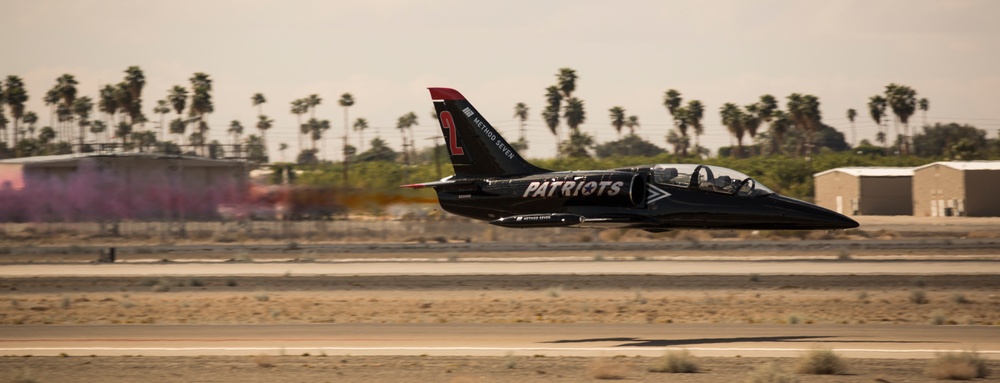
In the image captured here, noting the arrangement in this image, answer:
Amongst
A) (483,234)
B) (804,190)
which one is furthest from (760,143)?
(483,234)

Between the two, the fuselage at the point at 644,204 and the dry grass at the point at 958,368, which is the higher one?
the fuselage at the point at 644,204

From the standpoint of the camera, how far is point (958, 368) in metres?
23.1

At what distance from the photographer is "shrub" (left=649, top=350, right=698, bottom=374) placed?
968 inches

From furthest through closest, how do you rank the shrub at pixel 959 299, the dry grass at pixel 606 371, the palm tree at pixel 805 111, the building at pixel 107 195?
the palm tree at pixel 805 111
the building at pixel 107 195
the shrub at pixel 959 299
the dry grass at pixel 606 371

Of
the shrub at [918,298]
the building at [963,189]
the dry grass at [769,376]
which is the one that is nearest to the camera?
the dry grass at [769,376]

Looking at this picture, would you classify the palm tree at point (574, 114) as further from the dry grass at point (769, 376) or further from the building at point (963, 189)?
Answer: the dry grass at point (769, 376)

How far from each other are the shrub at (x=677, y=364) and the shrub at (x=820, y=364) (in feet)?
7.96

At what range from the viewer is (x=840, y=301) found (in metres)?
39.8

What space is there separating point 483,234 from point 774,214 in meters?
46.5

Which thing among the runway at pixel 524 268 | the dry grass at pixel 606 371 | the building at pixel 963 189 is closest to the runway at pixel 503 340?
the dry grass at pixel 606 371

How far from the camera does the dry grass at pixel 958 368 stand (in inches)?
908

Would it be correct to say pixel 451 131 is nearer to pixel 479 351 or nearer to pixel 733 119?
pixel 479 351

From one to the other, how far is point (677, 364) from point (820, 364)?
10.6 ft

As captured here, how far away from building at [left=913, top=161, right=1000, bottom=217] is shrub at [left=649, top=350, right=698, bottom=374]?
65803 millimetres
